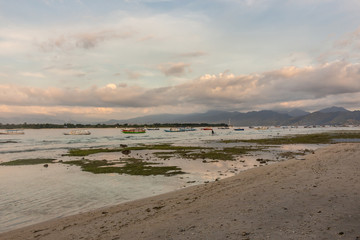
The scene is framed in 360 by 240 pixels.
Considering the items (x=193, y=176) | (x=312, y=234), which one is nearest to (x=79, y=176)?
(x=193, y=176)

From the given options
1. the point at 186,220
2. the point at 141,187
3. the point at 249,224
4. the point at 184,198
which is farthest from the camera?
the point at 141,187

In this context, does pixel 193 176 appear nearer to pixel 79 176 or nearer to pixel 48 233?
pixel 79 176

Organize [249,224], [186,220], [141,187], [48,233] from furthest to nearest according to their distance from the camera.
Result: [141,187] < [48,233] < [186,220] < [249,224]

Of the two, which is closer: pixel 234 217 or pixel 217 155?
pixel 234 217

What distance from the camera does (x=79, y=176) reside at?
85.4 ft

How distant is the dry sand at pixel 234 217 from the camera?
330 inches

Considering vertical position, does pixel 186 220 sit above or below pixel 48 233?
above

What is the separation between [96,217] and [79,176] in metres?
14.7

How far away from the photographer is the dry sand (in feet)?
27.5

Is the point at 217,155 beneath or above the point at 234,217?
beneath

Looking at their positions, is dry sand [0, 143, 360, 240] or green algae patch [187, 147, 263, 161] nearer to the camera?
dry sand [0, 143, 360, 240]

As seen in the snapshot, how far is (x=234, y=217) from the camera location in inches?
393

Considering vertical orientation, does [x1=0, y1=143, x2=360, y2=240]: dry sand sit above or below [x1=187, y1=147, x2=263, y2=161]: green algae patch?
above

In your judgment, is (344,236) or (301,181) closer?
(344,236)
